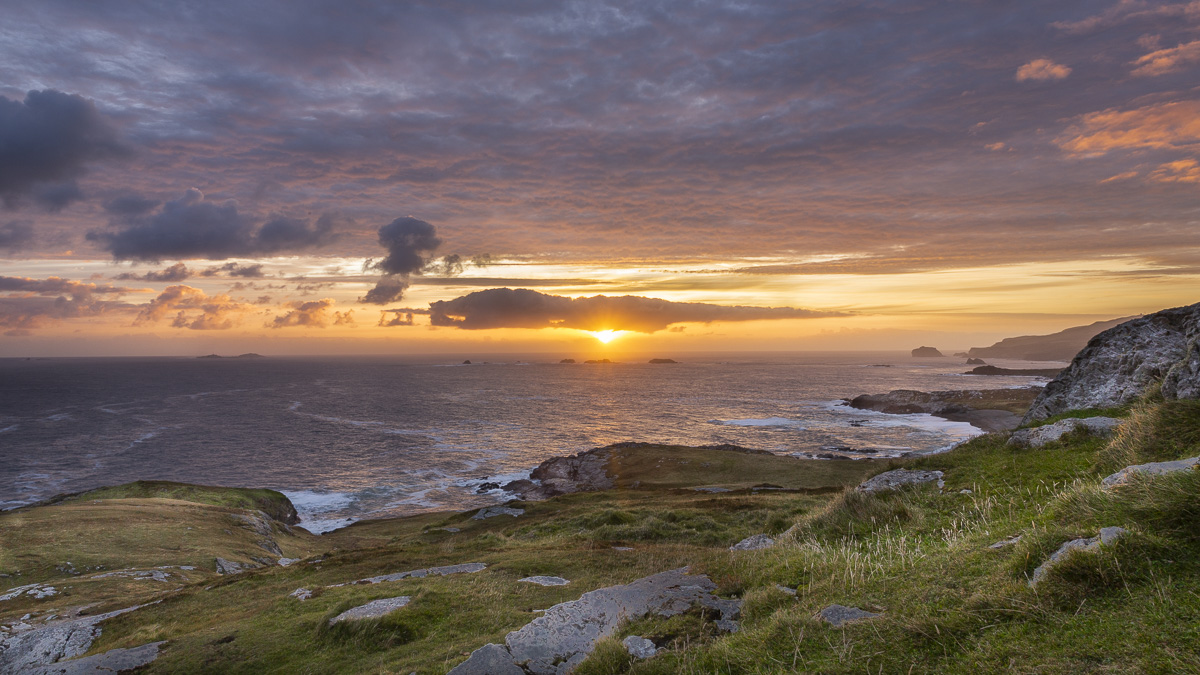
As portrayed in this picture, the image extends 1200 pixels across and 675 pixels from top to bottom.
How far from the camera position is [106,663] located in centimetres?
1412

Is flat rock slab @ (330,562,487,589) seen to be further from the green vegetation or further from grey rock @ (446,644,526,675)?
grey rock @ (446,644,526,675)

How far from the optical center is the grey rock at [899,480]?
16297 millimetres

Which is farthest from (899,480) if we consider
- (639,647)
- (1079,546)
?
(639,647)

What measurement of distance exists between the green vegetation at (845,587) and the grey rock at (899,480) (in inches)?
20.7

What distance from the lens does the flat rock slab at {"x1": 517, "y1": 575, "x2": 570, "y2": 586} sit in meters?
16.7

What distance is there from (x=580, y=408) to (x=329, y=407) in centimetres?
7360

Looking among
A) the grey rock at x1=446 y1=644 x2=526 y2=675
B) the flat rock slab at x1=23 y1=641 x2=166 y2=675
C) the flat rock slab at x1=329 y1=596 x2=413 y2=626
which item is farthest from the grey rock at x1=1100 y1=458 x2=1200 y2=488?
the flat rock slab at x1=23 y1=641 x2=166 y2=675

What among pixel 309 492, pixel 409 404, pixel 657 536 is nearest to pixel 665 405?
pixel 409 404

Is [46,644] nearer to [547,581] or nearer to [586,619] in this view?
[547,581]

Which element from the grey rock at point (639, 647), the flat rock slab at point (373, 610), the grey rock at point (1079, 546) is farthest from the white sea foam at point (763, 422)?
the grey rock at point (1079, 546)

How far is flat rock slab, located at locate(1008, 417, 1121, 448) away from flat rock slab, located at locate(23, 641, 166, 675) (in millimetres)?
25799

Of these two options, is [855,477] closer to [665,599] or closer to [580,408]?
[665,599]

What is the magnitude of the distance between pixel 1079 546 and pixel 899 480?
10.9 meters

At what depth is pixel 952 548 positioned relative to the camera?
9609mm
